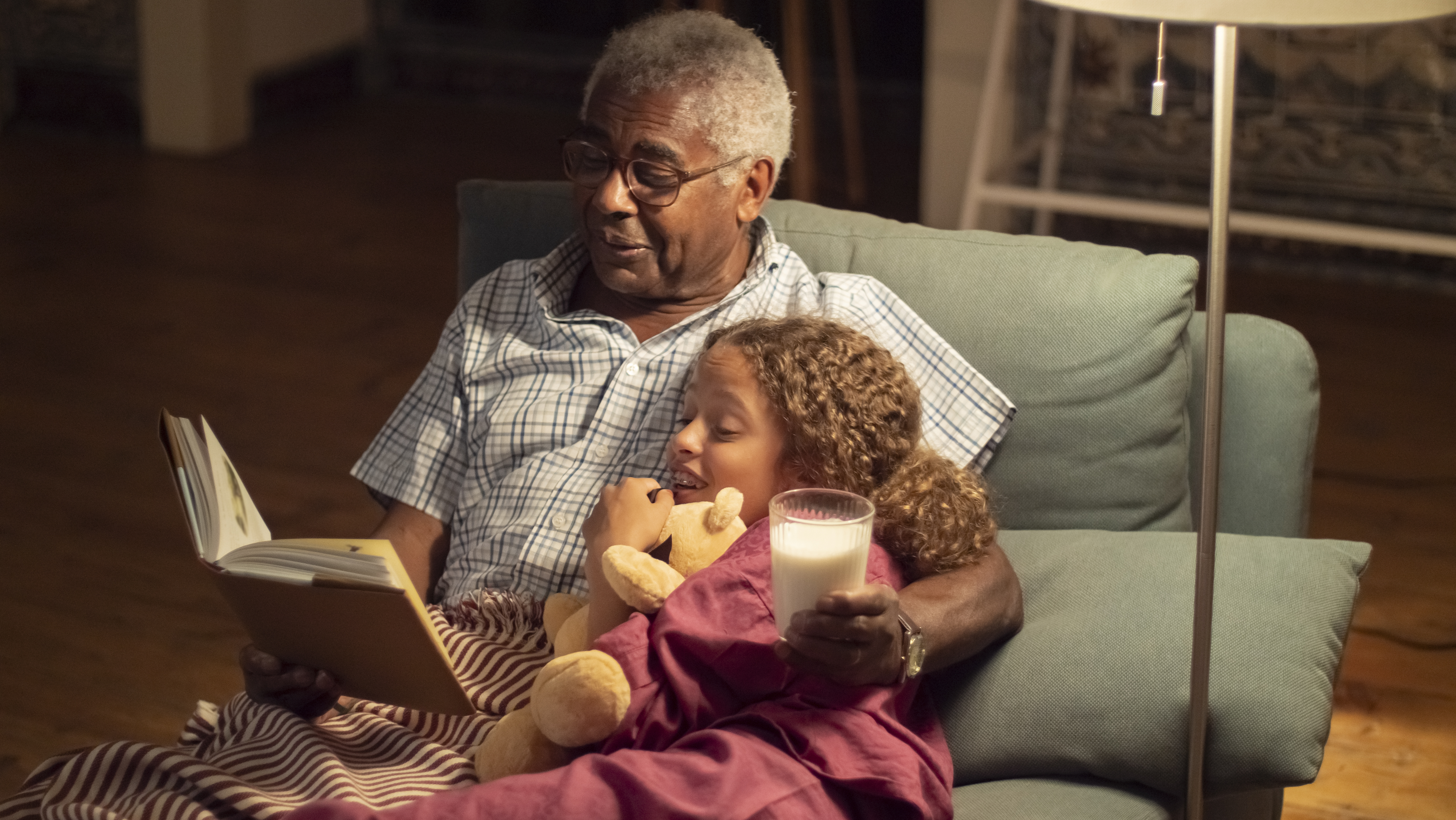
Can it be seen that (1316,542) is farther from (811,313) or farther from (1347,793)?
(1347,793)

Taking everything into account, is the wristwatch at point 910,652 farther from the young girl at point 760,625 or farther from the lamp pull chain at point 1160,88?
the lamp pull chain at point 1160,88

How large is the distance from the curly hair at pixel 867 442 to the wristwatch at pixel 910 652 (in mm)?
139

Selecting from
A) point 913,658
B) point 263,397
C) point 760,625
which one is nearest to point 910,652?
point 913,658

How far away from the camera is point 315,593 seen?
133 centimetres

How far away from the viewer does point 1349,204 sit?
422 centimetres

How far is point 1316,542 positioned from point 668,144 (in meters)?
0.84

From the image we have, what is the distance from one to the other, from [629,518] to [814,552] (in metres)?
0.31

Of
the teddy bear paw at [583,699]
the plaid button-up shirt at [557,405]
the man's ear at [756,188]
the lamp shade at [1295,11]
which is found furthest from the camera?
the man's ear at [756,188]

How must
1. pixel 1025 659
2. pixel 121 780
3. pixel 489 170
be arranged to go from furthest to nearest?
pixel 489 170, pixel 1025 659, pixel 121 780

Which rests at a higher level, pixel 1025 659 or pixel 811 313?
pixel 811 313

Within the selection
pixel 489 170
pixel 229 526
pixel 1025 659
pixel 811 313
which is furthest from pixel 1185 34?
pixel 229 526

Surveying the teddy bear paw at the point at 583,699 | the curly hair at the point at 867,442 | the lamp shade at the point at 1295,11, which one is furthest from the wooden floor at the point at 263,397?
the lamp shade at the point at 1295,11

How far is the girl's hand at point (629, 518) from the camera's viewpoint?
150cm

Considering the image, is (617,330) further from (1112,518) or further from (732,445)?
(1112,518)
